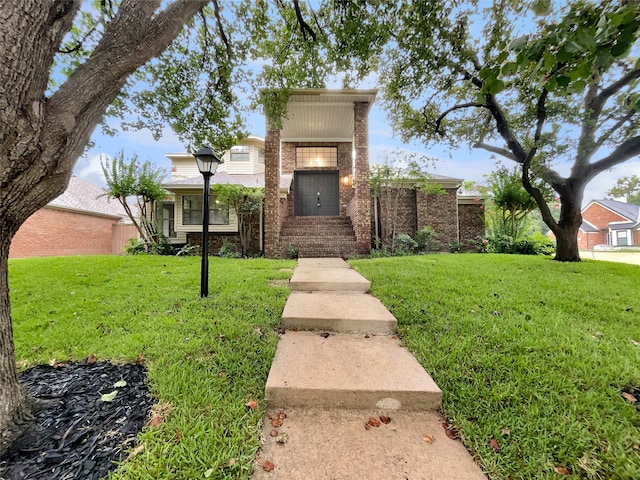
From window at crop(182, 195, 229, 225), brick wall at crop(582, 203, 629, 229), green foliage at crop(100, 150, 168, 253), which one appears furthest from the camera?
brick wall at crop(582, 203, 629, 229)

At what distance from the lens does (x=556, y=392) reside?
5.73 feet

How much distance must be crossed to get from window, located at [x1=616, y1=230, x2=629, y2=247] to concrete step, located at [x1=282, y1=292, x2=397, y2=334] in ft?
115

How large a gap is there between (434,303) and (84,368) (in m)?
3.69

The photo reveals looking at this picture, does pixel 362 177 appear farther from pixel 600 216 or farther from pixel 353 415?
pixel 600 216

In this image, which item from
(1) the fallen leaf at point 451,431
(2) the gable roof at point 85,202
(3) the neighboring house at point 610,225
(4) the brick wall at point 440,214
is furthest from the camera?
(3) the neighboring house at point 610,225

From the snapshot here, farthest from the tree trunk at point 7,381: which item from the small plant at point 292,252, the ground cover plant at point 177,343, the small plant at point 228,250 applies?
the small plant at point 228,250

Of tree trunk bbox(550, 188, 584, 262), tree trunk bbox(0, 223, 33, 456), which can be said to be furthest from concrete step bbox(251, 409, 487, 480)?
tree trunk bbox(550, 188, 584, 262)

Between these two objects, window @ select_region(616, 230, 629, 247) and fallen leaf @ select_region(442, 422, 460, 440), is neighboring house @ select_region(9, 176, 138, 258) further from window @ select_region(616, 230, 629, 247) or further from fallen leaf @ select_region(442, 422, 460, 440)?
window @ select_region(616, 230, 629, 247)

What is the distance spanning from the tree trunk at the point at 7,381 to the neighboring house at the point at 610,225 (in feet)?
118

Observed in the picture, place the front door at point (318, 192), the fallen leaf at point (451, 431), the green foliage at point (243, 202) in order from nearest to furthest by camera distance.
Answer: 1. the fallen leaf at point (451, 431)
2. the green foliage at point (243, 202)
3. the front door at point (318, 192)

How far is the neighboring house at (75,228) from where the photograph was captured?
12133mm

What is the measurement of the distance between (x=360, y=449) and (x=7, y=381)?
6.83 ft

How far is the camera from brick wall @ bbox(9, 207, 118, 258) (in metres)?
12.0

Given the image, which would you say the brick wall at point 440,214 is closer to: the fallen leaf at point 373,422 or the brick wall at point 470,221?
the brick wall at point 470,221
